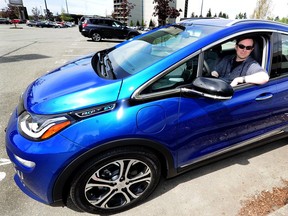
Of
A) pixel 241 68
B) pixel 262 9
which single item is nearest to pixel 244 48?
pixel 241 68

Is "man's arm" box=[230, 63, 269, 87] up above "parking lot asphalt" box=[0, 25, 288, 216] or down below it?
above

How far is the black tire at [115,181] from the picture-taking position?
1.72 m

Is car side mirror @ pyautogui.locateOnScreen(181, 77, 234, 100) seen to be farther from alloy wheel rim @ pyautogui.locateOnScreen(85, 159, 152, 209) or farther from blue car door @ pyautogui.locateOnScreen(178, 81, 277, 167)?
alloy wheel rim @ pyautogui.locateOnScreen(85, 159, 152, 209)

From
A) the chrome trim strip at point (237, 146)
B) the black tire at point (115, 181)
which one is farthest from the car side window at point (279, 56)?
the black tire at point (115, 181)

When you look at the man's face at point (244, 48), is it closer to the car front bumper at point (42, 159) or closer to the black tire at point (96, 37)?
the car front bumper at point (42, 159)

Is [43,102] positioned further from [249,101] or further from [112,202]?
[249,101]

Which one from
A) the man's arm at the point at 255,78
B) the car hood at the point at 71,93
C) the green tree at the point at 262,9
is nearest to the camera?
the car hood at the point at 71,93

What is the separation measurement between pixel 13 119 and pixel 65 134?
0.74m

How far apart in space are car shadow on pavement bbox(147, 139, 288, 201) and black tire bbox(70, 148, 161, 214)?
25 cm

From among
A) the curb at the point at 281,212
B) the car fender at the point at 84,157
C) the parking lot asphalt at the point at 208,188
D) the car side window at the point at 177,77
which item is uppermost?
the car side window at the point at 177,77

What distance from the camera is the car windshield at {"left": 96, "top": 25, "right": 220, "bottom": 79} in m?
2.02

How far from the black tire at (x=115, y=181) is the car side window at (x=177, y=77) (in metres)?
0.52

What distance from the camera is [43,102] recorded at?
5.94ft

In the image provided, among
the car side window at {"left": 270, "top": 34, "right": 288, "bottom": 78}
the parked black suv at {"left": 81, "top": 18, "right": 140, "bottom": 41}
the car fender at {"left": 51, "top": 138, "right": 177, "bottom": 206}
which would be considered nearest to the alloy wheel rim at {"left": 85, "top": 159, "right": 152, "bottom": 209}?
the car fender at {"left": 51, "top": 138, "right": 177, "bottom": 206}
